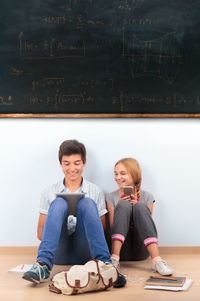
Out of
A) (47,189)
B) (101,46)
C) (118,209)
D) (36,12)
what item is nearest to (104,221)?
(118,209)

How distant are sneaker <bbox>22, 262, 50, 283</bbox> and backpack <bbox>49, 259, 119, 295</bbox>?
8cm

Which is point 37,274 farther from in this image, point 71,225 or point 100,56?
point 100,56

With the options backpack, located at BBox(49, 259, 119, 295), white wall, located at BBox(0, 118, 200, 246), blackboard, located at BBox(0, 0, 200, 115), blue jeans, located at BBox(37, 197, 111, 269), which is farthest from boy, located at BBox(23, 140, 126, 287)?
A: blackboard, located at BBox(0, 0, 200, 115)

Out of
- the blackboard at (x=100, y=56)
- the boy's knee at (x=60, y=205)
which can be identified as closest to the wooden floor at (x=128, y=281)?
the boy's knee at (x=60, y=205)

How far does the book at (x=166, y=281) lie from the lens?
2492mm

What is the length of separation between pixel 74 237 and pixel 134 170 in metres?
0.69

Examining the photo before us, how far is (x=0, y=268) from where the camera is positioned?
296 cm

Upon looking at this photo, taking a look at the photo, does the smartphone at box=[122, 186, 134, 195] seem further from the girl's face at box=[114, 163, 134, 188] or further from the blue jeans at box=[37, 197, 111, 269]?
the blue jeans at box=[37, 197, 111, 269]

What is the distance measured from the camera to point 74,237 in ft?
9.23

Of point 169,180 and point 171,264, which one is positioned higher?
point 169,180

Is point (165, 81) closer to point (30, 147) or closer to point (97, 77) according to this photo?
point (97, 77)

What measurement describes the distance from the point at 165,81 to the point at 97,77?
1.70 ft

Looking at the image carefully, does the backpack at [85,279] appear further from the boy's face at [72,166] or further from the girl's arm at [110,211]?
the boy's face at [72,166]

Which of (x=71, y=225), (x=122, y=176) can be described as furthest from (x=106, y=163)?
(x=71, y=225)
